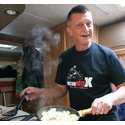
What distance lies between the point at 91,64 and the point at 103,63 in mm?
47

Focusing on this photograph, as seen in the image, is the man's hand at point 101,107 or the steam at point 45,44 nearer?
the man's hand at point 101,107

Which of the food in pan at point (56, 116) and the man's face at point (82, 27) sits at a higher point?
the man's face at point (82, 27)

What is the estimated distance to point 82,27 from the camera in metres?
0.38

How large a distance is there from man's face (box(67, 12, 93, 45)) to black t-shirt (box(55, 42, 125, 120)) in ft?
0.17

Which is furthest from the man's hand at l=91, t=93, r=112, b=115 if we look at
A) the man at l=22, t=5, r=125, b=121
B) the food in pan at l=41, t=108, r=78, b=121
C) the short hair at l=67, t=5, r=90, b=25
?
the short hair at l=67, t=5, r=90, b=25

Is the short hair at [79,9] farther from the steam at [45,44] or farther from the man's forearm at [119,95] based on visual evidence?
the man's forearm at [119,95]

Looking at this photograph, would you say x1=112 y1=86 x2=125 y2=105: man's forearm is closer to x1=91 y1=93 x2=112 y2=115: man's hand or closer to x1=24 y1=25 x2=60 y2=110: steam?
x1=91 y1=93 x2=112 y2=115: man's hand

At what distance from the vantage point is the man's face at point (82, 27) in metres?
0.37

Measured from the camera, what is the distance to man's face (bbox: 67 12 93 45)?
1.23 ft

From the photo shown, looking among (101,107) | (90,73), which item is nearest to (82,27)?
(90,73)

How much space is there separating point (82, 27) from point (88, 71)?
0.58 ft

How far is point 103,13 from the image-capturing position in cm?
42

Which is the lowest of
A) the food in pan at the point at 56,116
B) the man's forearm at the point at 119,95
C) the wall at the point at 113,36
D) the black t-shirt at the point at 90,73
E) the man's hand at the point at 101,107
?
the food in pan at the point at 56,116

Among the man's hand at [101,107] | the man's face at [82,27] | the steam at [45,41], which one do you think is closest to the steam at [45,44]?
the steam at [45,41]
